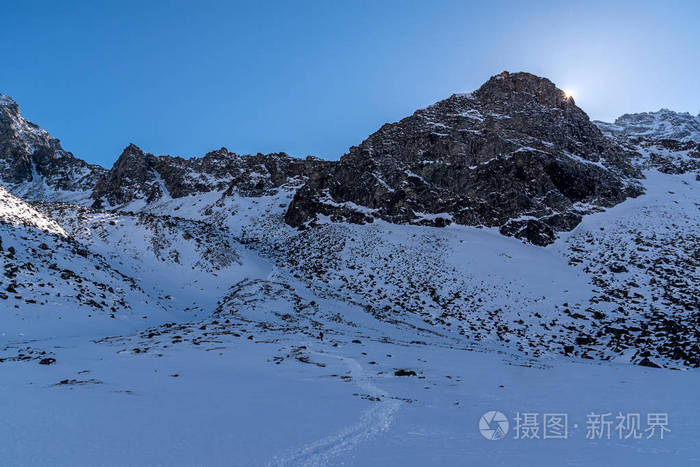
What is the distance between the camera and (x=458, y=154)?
53000 mm

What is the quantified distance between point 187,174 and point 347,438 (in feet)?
288

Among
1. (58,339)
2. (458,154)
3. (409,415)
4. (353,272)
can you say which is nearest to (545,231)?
(458,154)

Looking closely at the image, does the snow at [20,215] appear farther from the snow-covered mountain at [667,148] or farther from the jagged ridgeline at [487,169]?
the snow-covered mountain at [667,148]

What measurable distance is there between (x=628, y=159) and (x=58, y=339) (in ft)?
248

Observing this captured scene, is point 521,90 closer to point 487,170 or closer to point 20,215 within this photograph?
point 487,170

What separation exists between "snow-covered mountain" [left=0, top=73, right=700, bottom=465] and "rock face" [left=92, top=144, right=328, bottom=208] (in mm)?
724

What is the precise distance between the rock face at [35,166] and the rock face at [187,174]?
12.4 m

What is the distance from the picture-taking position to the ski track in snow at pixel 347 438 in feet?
13.8

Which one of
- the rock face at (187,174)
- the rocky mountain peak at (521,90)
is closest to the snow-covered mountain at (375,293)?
the rocky mountain peak at (521,90)

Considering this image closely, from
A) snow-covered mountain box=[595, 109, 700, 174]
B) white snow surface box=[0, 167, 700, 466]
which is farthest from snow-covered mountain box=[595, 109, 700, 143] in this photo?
white snow surface box=[0, 167, 700, 466]

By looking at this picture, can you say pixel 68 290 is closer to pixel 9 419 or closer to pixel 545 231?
pixel 9 419

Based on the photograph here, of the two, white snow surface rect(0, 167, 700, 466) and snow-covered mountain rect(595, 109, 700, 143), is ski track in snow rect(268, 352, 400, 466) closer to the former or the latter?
white snow surface rect(0, 167, 700, 466)

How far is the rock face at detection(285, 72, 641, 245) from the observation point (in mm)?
Answer: 47094

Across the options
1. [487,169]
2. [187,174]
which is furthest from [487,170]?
[187,174]
